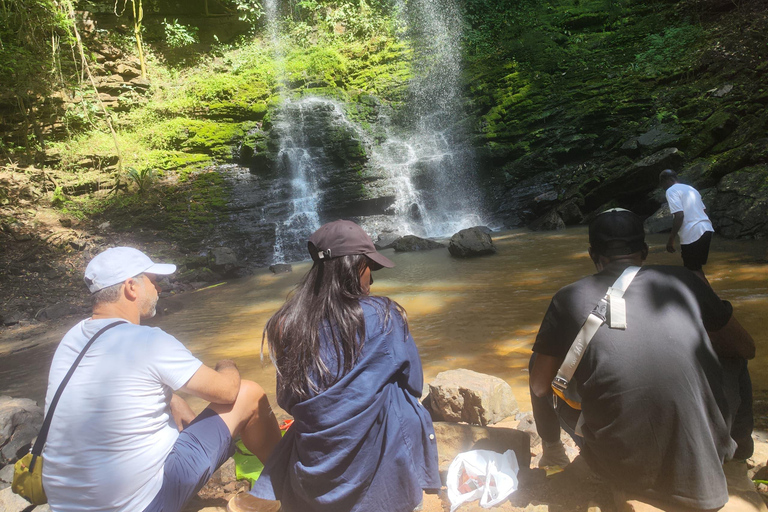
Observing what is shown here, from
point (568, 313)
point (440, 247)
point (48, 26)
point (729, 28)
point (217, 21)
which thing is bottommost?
point (440, 247)

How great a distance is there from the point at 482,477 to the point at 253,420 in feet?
3.92

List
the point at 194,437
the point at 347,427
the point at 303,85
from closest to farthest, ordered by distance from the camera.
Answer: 1. the point at 347,427
2. the point at 194,437
3. the point at 303,85

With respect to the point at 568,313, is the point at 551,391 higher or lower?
lower

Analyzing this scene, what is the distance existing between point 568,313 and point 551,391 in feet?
1.42

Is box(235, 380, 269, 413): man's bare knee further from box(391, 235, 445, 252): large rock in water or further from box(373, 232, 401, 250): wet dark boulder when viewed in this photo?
box(373, 232, 401, 250): wet dark boulder

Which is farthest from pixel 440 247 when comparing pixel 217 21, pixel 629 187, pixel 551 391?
pixel 217 21

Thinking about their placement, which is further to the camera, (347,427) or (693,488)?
(347,427)

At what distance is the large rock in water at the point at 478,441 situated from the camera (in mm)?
2121

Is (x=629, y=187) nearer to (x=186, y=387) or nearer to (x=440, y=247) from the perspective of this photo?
(x=440, y=247)

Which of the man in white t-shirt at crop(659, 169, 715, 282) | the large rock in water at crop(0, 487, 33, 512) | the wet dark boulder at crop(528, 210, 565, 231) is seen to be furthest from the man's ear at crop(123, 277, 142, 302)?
the wet dark boulder at crop(528, 210, 565, 231)

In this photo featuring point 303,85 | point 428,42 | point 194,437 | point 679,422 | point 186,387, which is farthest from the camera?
point 428,42

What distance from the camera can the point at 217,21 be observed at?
20578 mm

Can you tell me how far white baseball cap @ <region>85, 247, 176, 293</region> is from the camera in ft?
6.40

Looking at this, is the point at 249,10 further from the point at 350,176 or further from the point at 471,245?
the point at 471,245
